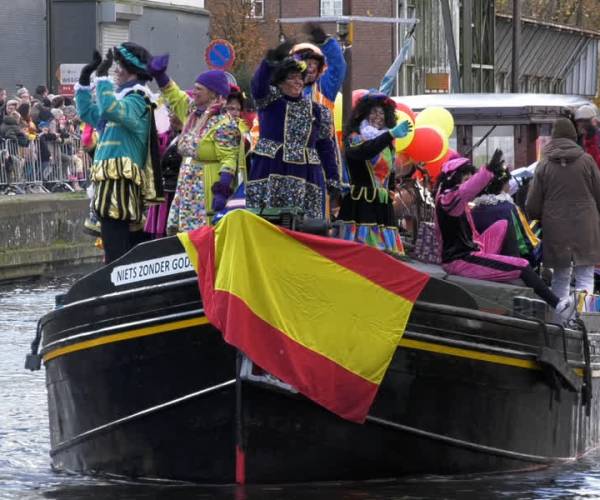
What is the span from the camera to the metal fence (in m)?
25.8

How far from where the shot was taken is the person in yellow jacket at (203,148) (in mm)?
10906

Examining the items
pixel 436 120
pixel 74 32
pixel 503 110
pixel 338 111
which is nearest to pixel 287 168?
pixel 338 111

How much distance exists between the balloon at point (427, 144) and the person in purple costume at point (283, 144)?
2919 mm

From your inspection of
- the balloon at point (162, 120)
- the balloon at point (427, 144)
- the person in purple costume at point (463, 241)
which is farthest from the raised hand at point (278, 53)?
the balloon at point (427, 144)

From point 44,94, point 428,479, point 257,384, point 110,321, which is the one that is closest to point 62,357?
point 110,321

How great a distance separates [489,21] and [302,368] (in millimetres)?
46400

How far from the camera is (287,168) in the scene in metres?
9.89

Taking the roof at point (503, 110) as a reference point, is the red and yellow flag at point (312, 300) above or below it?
below

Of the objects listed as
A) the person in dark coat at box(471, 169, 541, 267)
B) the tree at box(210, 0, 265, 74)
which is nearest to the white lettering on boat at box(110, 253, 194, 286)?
the person in dark coat at box(471, 169, 541, 267)

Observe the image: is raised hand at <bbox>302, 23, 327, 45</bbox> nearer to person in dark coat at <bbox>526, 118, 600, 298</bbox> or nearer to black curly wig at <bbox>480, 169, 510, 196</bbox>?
black curly wig at <bbox>480, 169, 510, 196</bbox>

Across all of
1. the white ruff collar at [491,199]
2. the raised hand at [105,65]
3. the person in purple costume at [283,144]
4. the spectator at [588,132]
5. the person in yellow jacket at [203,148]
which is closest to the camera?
the person in purple costume at [283,144]

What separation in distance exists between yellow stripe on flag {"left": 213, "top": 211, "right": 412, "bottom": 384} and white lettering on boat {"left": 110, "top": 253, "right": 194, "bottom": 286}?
0.20m

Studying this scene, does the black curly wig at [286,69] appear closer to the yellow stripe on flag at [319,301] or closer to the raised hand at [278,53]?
the raised hand at [278,53]

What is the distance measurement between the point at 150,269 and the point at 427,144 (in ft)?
13.1
